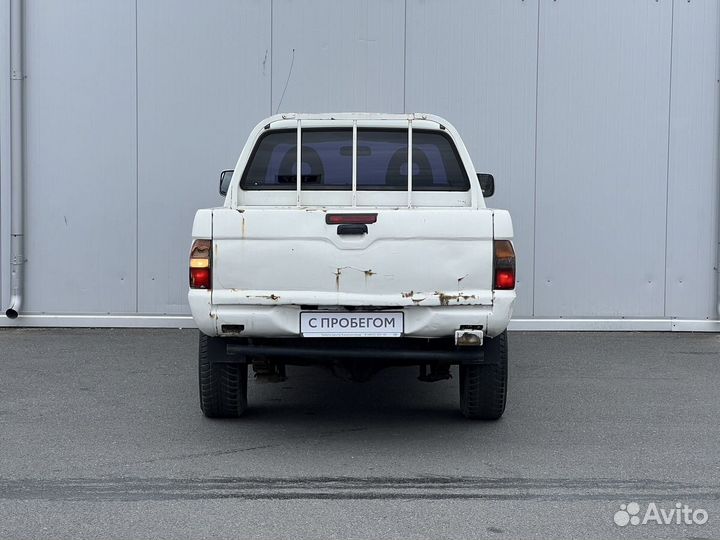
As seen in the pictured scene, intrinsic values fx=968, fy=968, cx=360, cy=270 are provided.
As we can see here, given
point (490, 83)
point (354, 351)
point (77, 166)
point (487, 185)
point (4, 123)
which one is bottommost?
point (354, 351)

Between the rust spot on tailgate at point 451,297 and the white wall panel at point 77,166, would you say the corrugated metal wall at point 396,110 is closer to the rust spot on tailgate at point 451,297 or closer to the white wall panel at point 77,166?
the white wall panel at point 77,166

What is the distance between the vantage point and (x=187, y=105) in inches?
425

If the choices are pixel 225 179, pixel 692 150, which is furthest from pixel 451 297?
pixel 692 150

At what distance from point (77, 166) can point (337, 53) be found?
10.4ft

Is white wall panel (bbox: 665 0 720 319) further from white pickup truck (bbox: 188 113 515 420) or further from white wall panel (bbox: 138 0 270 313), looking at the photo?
white pickup truck (bbox: 188 113 515 420)

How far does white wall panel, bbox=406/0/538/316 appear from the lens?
35.4ft

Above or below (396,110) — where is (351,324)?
below

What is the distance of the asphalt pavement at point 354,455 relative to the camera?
4.35 m

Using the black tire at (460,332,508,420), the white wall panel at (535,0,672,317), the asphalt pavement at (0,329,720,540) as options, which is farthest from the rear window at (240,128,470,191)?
the white wall panel at (535,0,672,317)

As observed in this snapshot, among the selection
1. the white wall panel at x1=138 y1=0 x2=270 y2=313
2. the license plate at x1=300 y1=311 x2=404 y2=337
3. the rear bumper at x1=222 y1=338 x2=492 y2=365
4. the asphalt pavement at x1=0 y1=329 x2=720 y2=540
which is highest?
the white wall panel at x1=138 y1=0 x2=270 y2=313

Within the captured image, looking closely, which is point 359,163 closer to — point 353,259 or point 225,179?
point 353,259

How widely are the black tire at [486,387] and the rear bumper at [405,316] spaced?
0.44m

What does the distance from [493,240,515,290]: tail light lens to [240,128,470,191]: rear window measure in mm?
1264

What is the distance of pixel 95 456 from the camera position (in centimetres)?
549
